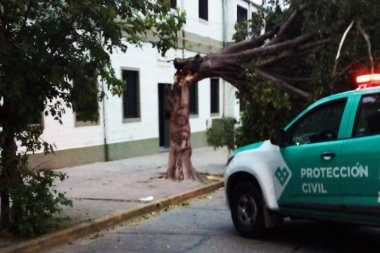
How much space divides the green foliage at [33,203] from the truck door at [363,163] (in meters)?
3.64

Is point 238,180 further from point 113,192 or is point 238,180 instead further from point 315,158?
point 113,192

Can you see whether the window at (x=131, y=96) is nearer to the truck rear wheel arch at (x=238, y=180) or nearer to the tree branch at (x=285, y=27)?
the tree branch at (x=285, y=27)

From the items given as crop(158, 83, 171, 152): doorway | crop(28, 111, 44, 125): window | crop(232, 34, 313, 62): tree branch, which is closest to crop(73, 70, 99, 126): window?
crop(28, 111, 44, 125): window

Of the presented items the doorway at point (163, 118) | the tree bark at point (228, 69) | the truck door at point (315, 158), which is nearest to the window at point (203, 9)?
the doorway at point (163, 118)

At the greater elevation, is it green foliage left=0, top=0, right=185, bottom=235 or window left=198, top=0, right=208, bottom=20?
window left=198, top=0, right=208, bottom=20

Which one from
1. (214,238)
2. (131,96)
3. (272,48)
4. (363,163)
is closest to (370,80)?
(363,163)

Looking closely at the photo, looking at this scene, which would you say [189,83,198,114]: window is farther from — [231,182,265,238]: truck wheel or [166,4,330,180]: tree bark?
[231,182,265,238]: truck wheel

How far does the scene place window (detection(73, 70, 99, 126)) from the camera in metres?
7.79

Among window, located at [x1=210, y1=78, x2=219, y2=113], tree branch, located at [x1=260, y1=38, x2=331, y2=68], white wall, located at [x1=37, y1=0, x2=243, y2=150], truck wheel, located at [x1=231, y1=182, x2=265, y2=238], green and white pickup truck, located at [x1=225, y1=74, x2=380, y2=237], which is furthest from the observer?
window, located at [x1=210, y1=78, x2=219, y2=113]

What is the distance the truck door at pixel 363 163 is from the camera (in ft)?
20.5

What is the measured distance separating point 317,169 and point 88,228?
339 centimetres

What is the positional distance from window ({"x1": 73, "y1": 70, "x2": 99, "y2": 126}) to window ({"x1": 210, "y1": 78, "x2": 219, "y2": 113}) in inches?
663

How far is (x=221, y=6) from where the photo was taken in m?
25.0

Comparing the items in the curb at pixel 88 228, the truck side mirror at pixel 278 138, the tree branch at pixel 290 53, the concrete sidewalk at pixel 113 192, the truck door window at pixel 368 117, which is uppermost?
the tree branch at pixel 290 53
